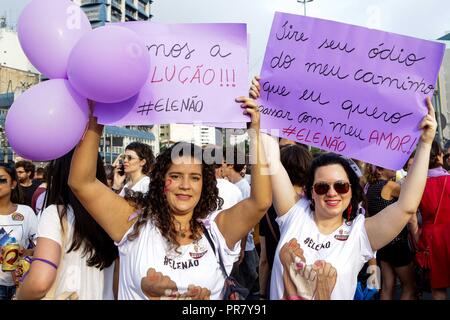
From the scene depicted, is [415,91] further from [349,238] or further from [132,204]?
[132,204]

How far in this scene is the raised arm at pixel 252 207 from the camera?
217cm

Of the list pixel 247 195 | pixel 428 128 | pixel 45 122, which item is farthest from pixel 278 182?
pixel 247 195

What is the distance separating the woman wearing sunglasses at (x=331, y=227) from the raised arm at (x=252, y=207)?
0.99 ft

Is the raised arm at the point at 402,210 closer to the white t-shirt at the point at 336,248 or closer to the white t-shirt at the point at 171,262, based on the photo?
the white t-shirt at the point at 336,248

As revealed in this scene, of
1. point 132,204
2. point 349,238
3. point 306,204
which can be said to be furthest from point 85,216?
point 349,238

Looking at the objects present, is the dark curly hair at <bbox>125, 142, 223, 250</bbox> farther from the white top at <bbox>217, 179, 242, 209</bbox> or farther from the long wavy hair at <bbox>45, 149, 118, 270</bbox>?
the white top at <bbox>217, 179, 242, 209</bbox>

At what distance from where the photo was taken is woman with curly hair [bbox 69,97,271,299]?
2.08m

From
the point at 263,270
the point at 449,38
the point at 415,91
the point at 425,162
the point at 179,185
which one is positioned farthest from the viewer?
the point at 449,38

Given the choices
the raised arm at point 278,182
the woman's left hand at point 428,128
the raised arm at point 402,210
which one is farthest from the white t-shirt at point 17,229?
the woman's left hand at point 428,128

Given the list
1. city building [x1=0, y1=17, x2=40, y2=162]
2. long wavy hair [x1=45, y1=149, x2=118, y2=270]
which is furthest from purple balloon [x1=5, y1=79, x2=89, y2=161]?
city building [x1=0, y1=17, x2=40, y2=162]

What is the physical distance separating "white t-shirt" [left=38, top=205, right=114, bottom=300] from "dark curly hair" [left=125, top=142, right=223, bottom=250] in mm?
355

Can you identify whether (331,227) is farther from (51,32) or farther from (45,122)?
(51,32)
